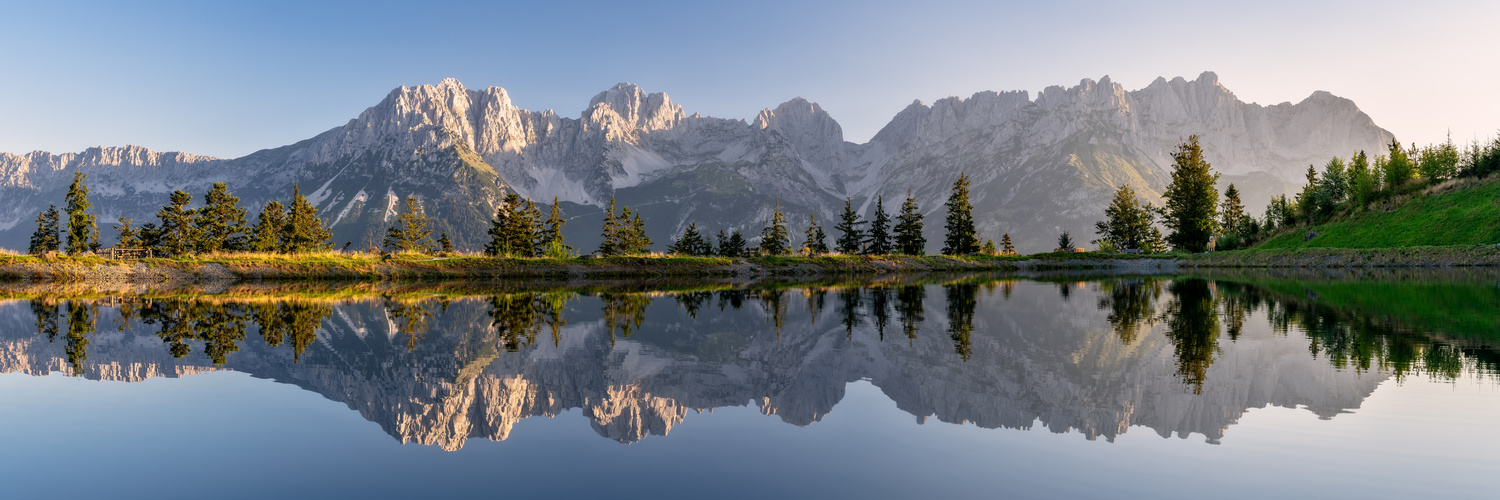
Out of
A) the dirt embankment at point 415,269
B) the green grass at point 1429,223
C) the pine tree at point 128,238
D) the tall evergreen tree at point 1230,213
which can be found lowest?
the dirt embankment at point 415,269

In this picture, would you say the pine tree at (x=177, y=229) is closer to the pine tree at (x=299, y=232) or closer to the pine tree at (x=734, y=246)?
the pine tree at (x=299, y=232)

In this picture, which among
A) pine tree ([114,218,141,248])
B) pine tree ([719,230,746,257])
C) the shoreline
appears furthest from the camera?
pine tree ([719,230,746,257])

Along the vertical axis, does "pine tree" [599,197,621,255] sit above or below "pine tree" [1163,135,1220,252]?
below

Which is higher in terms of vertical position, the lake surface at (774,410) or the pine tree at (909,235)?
the pine tree at (909,235)

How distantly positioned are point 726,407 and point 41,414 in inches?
445

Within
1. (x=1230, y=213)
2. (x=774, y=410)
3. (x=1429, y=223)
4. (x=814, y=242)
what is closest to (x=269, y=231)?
(x=814, y=242)

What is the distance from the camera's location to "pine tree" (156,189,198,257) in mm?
77938

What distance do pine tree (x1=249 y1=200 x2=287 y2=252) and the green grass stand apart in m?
119

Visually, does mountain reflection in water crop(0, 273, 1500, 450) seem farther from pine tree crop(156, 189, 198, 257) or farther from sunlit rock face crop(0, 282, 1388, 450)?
pine tree crop(156, 189, 198, 257)

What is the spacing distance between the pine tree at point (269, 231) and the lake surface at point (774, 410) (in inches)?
2702

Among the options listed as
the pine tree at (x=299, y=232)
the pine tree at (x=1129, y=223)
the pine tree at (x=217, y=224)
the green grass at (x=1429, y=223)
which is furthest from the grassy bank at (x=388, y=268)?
the pine tree at (x=1129, y=223)

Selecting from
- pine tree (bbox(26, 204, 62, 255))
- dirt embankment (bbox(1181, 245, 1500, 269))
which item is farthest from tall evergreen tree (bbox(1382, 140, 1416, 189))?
pine tree (bbox(26, 204, 62, 255))

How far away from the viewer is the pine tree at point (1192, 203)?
333 ft

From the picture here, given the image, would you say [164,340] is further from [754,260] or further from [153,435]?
[754,260]
